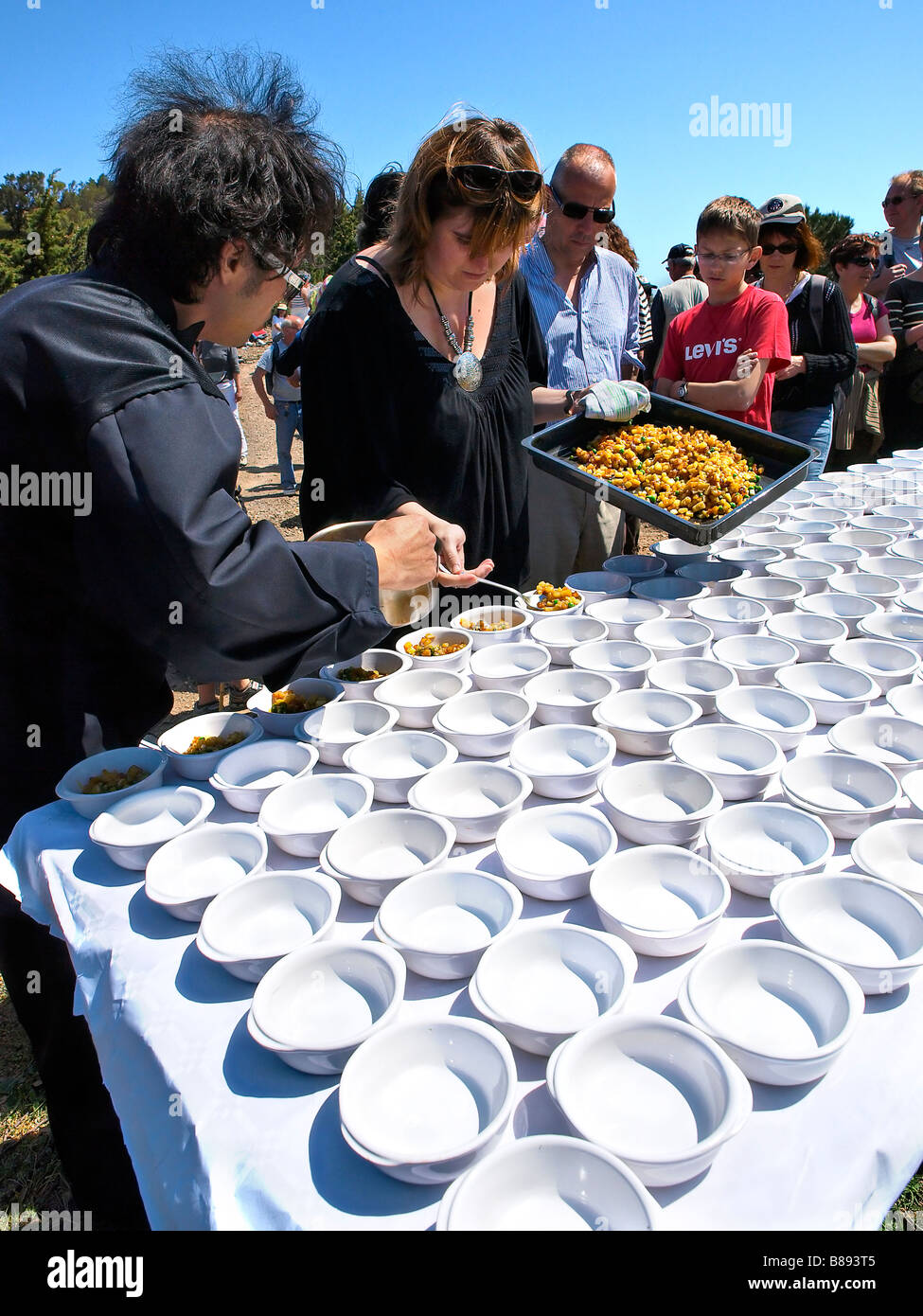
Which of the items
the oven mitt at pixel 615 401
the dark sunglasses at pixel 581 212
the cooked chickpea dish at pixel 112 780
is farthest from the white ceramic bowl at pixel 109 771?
the dark sunglasses at pixel 581 212

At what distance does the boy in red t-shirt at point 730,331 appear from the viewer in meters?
3.35

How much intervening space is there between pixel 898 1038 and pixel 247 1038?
79 centimetres

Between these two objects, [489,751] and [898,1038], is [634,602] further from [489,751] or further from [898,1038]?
[898,1038]

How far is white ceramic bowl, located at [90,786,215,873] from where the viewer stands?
1.29 metres

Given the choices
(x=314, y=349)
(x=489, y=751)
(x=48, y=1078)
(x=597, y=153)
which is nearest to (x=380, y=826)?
(x=489, y=751)

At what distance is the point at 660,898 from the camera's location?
115 centimetres

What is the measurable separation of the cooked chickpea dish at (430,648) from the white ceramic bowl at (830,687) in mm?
771

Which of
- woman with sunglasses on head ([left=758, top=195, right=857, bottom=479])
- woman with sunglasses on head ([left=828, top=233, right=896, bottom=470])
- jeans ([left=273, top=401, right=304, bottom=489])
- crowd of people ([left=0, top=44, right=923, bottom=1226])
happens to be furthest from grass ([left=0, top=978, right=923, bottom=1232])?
jeans ([left=273, top=401, right=304, bottom=489])

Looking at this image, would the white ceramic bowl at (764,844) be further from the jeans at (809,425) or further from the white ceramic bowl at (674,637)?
the jeans at (809,425)

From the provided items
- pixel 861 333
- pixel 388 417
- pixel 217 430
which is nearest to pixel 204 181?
pixel 217 430

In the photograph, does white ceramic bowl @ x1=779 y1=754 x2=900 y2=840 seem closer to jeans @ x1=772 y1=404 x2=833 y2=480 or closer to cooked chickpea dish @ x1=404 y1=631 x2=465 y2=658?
cooked chickpea dish @ x1=404 y1=631 x2=465 y2=658

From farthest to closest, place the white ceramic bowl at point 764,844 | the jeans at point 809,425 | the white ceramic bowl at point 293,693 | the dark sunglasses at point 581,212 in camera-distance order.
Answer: the jeans at point 809,425 → the dark sunglasses at point 581,212 → the white ceramic bowl at point 293,693 → the white ceramic bowl at point 764,844

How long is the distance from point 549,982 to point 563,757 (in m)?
0.57

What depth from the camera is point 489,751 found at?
1537mm
